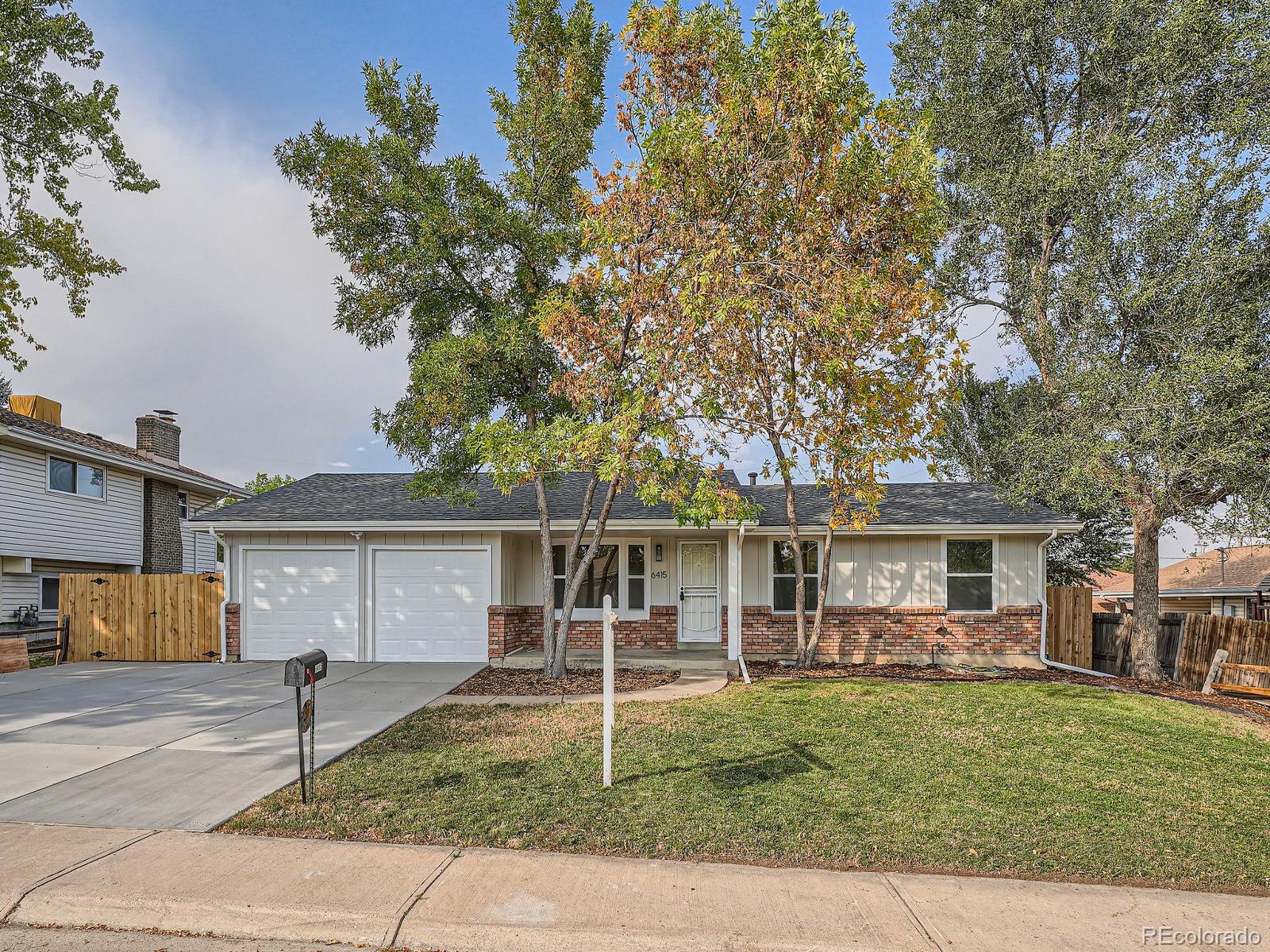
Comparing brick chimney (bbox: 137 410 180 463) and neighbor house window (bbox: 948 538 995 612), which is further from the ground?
brick chimney (bbox: 137 410 180 463)

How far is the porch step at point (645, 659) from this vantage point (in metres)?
12.4

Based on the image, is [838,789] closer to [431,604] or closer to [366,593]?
[431,604]

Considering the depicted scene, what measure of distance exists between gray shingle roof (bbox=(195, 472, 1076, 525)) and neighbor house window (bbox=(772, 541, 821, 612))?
637 millimetres

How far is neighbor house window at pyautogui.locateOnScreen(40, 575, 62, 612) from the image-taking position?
17.0m

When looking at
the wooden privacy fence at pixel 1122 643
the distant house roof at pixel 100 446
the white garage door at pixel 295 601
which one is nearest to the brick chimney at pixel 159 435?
the distant house roof at pixel 100 446

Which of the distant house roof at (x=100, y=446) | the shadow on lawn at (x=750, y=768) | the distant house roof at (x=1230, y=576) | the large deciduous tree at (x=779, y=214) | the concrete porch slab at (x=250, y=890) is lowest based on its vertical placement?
the distant house roof at (x=1230, y=576)

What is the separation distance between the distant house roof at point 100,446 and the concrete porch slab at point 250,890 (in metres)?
14.4

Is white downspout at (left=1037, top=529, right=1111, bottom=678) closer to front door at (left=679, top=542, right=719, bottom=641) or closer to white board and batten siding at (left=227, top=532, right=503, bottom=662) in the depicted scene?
front door at (left=679, top=542, right=719, bottom=641)

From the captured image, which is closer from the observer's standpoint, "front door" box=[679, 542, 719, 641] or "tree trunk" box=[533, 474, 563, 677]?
"tree trunk" box=[533, 474, 563, 677]

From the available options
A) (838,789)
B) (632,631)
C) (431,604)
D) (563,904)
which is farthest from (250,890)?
(632,631)

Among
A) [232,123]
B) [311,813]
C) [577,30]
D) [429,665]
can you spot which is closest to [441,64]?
[577,30]

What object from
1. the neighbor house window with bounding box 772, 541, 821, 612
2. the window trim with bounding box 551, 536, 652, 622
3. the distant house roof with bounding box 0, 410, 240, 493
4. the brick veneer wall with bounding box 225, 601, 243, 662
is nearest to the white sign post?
the window trim with bounding box 551, 536, 652, 622

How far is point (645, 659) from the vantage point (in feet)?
41.9

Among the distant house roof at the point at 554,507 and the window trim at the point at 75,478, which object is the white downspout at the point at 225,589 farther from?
the window trim at the point at 75,478
